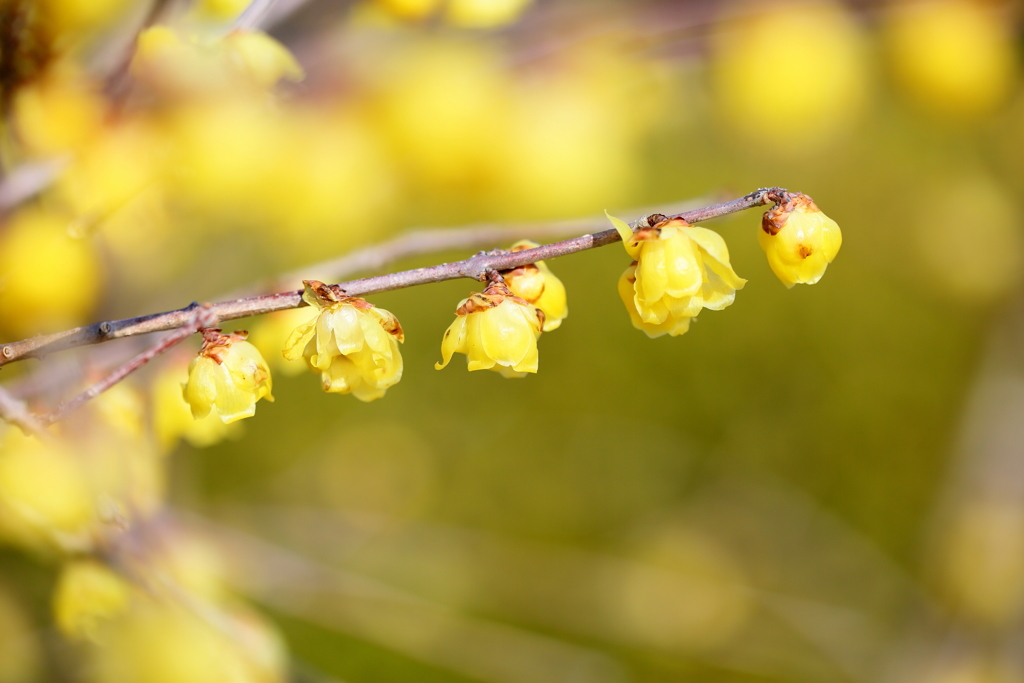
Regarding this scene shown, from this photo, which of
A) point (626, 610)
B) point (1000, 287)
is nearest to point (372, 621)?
point (626, 610)

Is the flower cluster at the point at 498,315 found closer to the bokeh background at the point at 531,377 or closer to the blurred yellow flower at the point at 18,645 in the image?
the bokeh background at the point at 531,377

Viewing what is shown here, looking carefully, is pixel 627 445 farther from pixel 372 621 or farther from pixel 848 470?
pixel 372 621

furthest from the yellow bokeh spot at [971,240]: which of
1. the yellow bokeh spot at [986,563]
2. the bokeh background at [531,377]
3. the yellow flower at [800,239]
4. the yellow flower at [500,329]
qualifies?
the yellow flower at [500,329]

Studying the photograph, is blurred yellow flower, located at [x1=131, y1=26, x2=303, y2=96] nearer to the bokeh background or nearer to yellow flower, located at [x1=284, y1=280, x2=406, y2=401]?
the bokeh background

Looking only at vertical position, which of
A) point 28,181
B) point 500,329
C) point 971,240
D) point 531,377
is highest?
point 971,240

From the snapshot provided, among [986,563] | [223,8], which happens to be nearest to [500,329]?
[223,8]

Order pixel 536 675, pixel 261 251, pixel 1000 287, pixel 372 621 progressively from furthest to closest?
pixel 1000 287 → pixel 372 621 → pixel 536 675 → pixel 261 251

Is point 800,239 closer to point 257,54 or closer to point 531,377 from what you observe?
point 257,54
